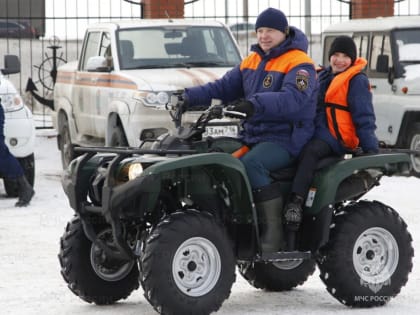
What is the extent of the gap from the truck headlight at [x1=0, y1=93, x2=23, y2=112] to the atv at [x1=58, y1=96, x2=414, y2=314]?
7101 mm

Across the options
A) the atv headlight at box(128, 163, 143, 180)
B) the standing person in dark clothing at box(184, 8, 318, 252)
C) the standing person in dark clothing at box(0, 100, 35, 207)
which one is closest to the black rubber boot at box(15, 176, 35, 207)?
the standing person in dark clothing at box(0, 100, 35, 207)

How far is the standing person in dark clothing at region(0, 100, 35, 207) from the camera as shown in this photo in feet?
44.9

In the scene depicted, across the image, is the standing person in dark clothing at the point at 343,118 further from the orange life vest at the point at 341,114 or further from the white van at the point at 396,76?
the white van at the point at 396,76

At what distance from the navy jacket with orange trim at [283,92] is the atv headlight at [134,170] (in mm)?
720

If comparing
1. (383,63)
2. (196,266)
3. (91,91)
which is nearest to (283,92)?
(196,266)

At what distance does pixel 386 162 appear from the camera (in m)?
7.93

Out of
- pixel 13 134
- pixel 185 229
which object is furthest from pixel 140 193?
pixel 13 134

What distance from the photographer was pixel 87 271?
307 inches

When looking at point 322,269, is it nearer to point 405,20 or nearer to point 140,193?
point 140,193

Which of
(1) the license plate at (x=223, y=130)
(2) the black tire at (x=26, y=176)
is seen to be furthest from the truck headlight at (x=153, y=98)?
(1) the license plate at (x=223, y=130)

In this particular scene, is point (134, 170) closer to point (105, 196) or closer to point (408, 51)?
point (105, 196)

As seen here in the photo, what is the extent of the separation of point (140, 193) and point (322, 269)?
4.17ft

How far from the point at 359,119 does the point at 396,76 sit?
983 centimetres

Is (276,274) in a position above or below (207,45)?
below
